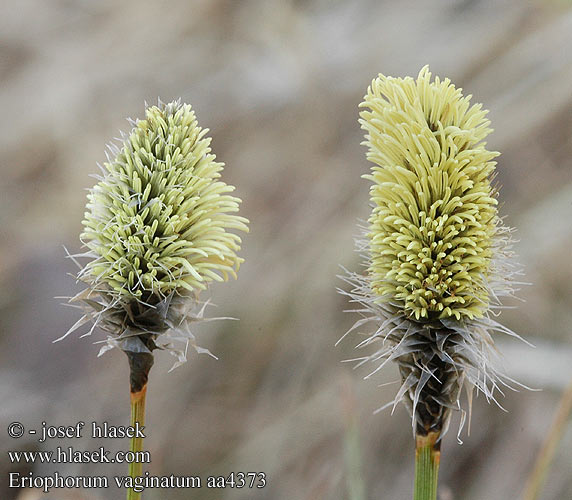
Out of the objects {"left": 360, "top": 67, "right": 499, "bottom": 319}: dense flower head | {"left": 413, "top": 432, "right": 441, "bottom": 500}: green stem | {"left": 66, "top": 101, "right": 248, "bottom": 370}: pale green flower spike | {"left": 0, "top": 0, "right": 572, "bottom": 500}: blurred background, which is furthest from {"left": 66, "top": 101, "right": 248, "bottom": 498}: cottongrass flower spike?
{"left": 0, "top": 0, "right": 572, "bottom": 500}: blurred background

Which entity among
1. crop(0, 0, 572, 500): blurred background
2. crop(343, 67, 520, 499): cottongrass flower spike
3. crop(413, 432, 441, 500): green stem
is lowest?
crop(413, 432, 441, 500): green stem

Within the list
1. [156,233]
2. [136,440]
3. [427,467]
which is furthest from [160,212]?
[427,467]

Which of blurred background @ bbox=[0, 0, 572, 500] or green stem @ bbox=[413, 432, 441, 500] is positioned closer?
green stem @ bbox=[413, 432, 441, 500]

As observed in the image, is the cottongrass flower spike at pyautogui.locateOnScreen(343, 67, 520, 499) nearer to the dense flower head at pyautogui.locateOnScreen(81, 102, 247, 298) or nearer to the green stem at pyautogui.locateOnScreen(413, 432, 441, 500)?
the green stem at pyautogui.locateOnScreen(413, 432, 441, 500)

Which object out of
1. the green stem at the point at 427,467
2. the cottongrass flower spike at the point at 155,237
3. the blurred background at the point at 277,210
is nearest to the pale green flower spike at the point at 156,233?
the cottongrass flower spike at the point at 155,237

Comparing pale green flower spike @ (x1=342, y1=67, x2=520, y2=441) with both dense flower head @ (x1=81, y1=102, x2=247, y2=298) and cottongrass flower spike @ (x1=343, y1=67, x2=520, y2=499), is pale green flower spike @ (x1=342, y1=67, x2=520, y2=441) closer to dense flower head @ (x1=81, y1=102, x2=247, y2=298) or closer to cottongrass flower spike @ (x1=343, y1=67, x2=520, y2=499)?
cottongrass flower spike @ (x1=343, y1=67, x2=520, y2=499)

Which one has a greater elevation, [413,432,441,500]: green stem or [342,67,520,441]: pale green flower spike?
[342,67,520,441]: pale green flower spike

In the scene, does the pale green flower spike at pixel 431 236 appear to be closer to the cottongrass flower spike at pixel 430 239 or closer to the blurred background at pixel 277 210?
the cottongrass flower spike at pixel 430 239
